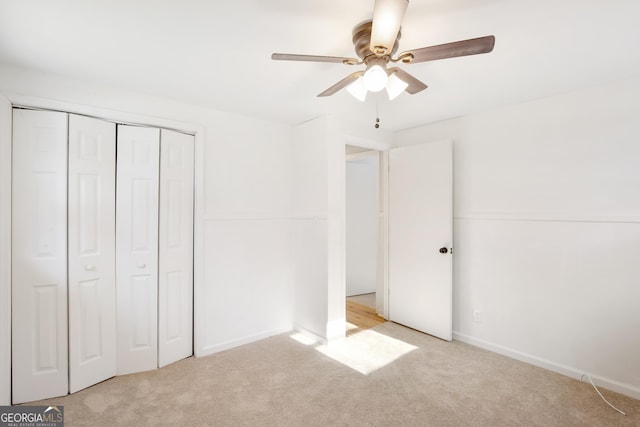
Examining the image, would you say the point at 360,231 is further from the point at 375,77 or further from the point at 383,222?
the point at 375,77

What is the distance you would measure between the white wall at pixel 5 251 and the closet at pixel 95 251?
0.13 feet

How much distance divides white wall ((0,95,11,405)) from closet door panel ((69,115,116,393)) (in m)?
0.32

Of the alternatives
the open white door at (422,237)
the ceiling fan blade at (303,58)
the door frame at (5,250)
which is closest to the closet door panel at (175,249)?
the door frame at (5,250)

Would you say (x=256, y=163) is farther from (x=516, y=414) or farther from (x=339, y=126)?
(x=516, y=414)

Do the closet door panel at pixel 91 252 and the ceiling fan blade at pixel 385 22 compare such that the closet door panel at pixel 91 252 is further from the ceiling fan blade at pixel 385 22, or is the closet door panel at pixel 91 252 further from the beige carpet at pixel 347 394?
the ceiling fan blade at pixel 385 22

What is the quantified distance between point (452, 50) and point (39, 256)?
2899mm

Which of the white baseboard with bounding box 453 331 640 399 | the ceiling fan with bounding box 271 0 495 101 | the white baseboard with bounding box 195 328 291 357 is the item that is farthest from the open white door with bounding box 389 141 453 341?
the ceiling fan with bounding box 271 0 495 101

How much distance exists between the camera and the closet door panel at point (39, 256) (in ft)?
6.67

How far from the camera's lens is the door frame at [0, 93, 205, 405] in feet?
6.31

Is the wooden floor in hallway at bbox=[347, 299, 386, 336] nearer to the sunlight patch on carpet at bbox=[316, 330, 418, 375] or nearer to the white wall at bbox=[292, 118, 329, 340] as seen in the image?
the sunlight patch on carpet at bbox=[316, 330, 418, 375]

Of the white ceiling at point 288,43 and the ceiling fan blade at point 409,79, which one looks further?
the ceiling fan blade at point 409,79

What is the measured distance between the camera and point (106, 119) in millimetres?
2363

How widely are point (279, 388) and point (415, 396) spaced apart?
1012 mm

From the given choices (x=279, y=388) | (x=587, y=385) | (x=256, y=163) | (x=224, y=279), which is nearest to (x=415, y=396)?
(x=279, y=388)
